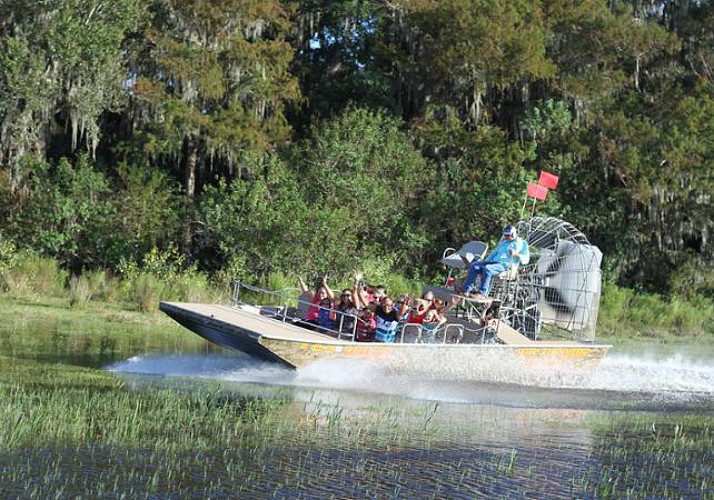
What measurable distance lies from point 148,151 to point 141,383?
63.3 ft

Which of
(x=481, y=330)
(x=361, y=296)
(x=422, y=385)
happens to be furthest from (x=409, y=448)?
(x=481, y=330)

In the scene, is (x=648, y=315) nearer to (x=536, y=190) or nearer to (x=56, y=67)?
(x=536, y=190)

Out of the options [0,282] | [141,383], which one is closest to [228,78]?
[0,282]

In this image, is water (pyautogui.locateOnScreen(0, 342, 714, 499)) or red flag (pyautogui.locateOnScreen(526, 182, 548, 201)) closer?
water (pyautogui.locateOnScreen(0, 342, 714, 499))

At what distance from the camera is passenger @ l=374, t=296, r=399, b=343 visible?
1964cm

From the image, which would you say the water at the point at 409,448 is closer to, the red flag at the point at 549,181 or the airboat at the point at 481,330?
the airboat at the point at 481,330

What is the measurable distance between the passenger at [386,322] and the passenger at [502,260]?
6.41 feet

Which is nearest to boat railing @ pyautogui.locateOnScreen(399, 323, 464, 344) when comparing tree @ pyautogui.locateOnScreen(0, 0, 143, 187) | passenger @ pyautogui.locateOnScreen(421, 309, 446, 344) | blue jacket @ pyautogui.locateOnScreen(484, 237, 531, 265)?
passenger @ pyautogui.locateOnScreen(421, 309, 446, 344)

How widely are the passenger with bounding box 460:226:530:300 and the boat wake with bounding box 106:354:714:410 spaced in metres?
1.82

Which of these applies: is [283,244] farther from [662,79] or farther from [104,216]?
[662,79]

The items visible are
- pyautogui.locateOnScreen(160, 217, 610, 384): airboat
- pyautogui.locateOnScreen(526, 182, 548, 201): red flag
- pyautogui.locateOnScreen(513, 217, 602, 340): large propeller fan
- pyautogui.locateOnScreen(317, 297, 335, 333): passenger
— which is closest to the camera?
pyautogui.locateOnScreen(160, 217, 610, 384): airboat

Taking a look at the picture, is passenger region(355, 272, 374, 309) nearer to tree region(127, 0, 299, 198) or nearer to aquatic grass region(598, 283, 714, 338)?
aquatic grass region(598, 283, 714, 338)

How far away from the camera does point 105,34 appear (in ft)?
112

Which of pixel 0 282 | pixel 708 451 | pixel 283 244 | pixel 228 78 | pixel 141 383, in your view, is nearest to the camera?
pixel 708 451
